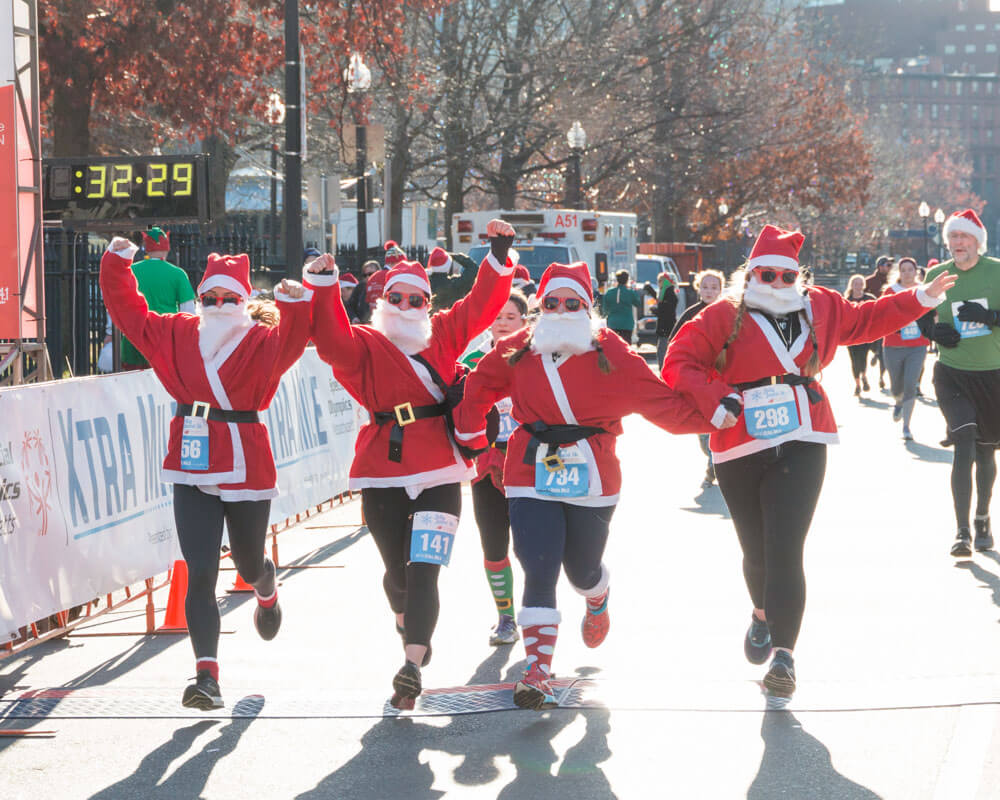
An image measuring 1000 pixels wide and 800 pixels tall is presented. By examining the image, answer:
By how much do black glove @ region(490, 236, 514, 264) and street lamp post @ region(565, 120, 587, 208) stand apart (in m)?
24.9

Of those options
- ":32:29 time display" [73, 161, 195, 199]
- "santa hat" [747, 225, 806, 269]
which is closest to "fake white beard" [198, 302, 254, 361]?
"santa hat" [747, 225, 806, 269]

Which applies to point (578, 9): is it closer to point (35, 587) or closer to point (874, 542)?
point (874, 542)

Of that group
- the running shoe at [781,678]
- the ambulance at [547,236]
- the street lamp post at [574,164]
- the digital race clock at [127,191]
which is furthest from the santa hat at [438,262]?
the street lamp post at [574,164]

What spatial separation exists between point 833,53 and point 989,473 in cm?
9036

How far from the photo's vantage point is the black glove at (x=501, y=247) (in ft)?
22.0

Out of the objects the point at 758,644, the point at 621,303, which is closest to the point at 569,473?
the point at 758,644

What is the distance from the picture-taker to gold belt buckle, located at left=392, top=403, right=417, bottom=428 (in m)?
6.20

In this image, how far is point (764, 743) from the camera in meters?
5.52

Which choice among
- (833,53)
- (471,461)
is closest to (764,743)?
(471,461)

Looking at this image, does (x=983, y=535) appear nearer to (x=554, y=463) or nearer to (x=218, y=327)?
(x=554, y=463)

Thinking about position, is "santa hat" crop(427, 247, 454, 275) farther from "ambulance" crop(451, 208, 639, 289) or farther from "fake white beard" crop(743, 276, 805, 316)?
"ambulance" crop(451, 208, 639, 289)

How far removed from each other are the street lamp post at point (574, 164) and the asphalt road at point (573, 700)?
73.0ft

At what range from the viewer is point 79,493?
7453mm

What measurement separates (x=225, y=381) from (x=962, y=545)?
4.96 metres
